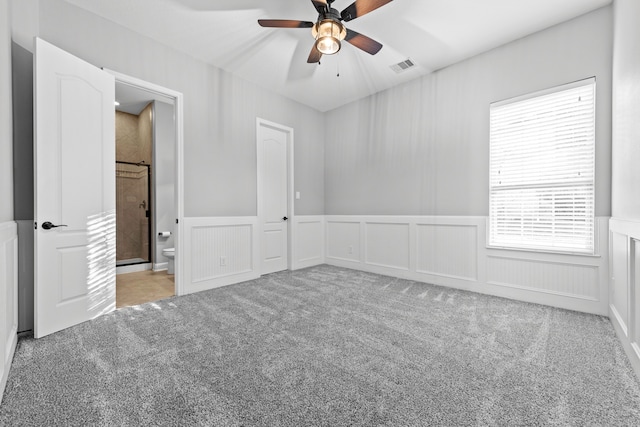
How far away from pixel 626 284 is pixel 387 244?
2.53m

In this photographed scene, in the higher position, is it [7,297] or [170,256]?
[7,297]

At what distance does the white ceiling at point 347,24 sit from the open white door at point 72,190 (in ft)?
2.64

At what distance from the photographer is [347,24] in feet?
9.20

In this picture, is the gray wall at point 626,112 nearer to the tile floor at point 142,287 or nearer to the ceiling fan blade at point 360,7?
the ceiling fan blade at point 360,7

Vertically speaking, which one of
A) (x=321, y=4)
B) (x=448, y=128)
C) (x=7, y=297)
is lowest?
(x=7, y=297)

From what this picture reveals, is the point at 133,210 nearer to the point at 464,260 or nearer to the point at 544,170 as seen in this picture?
the point at 464,260

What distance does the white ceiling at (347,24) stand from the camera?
99.6 inches

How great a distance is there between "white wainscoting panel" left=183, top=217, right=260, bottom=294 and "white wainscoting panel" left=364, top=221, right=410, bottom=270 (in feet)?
5.70

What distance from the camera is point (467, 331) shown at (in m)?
2.22

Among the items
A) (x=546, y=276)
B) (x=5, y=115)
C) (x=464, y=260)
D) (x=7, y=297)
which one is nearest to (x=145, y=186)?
(x=5, y=115)

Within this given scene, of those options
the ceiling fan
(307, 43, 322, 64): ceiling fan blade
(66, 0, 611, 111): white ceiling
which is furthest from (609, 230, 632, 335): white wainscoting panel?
(307, 43, 322, 64): ceiling fan blade

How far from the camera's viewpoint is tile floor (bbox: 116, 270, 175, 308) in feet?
10.2

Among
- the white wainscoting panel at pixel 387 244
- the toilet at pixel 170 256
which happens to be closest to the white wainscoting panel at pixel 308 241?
the white wainscoting panel at pixel 387 244

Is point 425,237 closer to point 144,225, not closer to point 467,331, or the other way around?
point 467,331
